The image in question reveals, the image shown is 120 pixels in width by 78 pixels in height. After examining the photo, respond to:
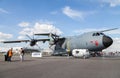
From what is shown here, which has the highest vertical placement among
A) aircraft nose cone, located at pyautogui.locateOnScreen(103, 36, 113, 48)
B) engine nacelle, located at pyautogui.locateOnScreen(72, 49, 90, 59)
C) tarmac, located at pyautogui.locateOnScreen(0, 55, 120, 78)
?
aircraft nose cone, located at pyautogui.locateOnScreen(103, 36, 113, 48)

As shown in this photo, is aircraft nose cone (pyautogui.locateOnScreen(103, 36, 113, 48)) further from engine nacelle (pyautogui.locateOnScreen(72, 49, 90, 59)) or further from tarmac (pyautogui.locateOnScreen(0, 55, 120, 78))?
tarmac (pyautogui.locateOnScreen(0, 55, 120, 78))

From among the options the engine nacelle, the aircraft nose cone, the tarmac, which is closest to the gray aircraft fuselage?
the aircraft nose cone

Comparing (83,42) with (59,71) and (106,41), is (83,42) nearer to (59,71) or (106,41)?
(106,41)

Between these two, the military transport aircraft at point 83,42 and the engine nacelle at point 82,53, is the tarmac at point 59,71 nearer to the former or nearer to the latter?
the engine nacelle at point 82,53

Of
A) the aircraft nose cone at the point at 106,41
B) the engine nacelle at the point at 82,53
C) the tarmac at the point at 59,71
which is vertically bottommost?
the tarmac at the point at 59,71

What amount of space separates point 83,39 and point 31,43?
16.8 meters

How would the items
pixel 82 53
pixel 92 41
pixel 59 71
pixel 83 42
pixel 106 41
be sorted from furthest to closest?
pixel 83 42 → pixel 92 41 → pixel 106 41 → pixel 82 53 → pixel 59 71

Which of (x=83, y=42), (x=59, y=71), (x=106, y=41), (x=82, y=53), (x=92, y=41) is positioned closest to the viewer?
(x=59, y=71)

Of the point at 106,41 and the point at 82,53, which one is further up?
the point at 106,41

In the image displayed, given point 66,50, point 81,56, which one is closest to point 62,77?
point 81,56

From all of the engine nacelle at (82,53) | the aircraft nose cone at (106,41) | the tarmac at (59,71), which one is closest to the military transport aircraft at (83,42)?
the aircraft nose cone at (106,41)

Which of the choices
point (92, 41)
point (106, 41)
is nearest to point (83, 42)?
point (92, 41)

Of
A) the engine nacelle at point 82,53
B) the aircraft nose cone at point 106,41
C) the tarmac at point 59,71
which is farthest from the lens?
the aircraft nose cone at point 106,41

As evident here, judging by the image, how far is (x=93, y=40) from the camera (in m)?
36.1
